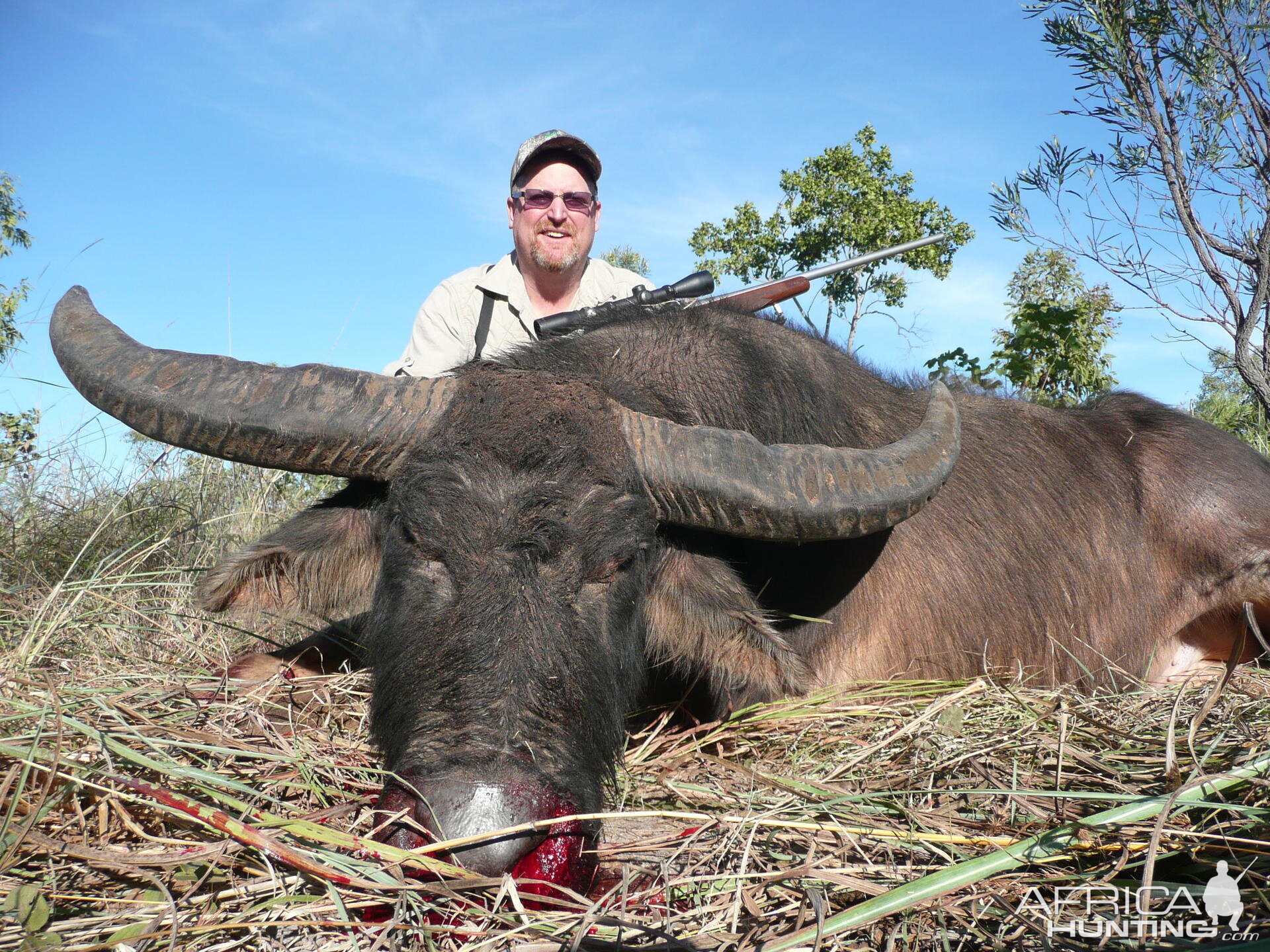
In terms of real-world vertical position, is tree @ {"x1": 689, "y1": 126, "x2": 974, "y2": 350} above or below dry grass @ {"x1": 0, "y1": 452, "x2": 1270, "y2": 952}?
above

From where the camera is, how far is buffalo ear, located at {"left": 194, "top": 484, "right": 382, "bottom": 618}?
10.2 feet

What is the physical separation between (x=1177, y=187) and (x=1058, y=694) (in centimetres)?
865

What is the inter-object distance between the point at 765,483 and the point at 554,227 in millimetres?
3953

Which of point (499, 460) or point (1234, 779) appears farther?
point (499, 460)

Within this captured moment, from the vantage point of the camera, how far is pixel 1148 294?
962 cm

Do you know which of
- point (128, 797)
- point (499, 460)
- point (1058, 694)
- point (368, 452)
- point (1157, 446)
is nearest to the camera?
point (128, 797)

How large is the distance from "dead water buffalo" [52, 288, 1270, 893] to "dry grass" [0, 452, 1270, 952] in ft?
0.66

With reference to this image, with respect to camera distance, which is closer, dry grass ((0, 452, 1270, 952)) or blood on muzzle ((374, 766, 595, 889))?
dry grass ((0, 452, 1270, 952))

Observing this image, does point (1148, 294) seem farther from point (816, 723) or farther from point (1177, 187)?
point (816, 723)

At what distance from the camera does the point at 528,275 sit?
6348mm

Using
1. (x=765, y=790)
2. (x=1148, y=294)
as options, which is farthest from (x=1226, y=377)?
(x=765, y=790)

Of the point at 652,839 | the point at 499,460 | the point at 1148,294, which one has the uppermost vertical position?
the point at 1148,294

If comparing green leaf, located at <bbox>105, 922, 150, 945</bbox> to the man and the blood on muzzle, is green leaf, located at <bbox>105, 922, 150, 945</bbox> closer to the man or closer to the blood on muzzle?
the blood on muzzle

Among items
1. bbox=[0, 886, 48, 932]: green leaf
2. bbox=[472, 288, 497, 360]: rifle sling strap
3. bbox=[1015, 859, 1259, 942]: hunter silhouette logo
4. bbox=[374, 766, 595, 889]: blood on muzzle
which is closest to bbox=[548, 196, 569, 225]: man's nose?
bbox=[472, 288, 497, 360]: rifle sling strap
